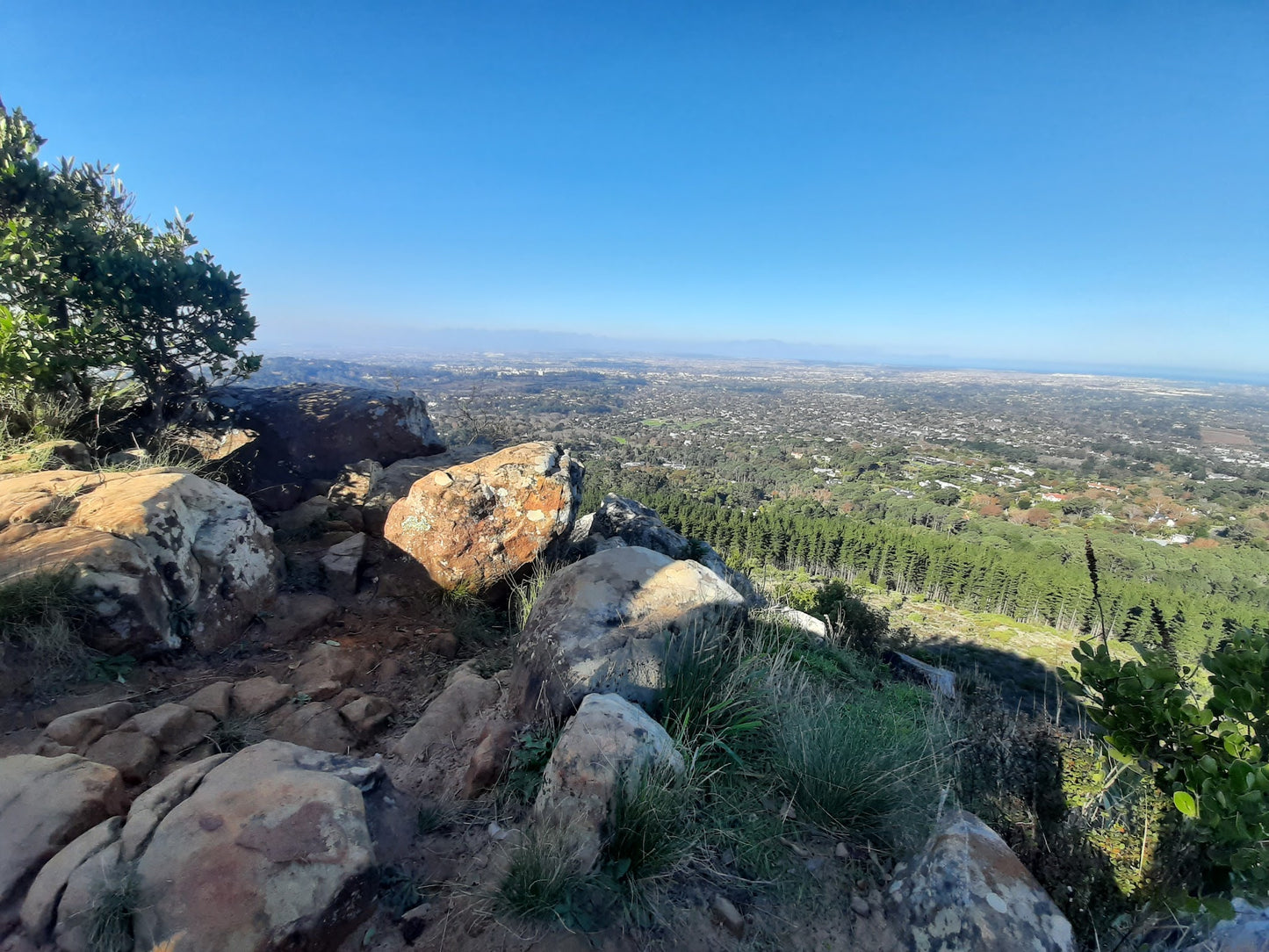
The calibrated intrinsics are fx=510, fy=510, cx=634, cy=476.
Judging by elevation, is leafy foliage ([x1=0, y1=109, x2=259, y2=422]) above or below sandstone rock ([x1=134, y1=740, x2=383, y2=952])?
above

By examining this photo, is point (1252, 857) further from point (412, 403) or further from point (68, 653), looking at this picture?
point (412, 403)

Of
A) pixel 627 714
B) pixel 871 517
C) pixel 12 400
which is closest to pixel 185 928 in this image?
pixel 627 714

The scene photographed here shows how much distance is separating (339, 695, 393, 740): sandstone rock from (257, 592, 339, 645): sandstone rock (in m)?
1.39

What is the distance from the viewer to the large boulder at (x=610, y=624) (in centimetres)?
330

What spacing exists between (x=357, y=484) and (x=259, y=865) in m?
5.75

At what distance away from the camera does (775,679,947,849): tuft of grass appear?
8.46ft

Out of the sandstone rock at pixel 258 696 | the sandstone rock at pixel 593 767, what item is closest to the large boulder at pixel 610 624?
the sandstone rock at pixel 593 767

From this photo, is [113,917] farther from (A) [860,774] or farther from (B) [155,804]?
(A) [860,774]

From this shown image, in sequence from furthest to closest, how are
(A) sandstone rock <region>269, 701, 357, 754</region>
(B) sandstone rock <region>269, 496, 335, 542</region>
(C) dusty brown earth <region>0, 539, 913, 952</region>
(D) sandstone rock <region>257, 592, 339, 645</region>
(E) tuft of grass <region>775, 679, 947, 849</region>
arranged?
(B) sandstone rock <region>269, 496, 335, 542</region>
(D) sandstone rock <region>257, 592, 339, 645</region>
(A) sandstone rock <region>269, 701, 357, 754</region>
(E) tuft of grass <region>775, 679, 947, 849</region>
(C) dusty brown earth <region>0, 539, 913, 952</region>

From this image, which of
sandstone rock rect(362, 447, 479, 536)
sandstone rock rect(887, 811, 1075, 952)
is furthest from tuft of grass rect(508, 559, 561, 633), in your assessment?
sandstone rock rect(887, 811, 1075, 952)

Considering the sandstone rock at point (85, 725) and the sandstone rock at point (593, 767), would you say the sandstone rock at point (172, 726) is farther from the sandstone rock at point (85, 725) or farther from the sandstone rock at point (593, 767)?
the sandstone rock at point (593, 767)

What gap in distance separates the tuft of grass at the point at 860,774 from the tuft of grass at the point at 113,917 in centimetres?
276

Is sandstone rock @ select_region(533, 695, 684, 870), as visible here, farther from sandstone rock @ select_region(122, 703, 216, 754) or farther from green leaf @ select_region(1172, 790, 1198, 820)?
sandstone rock @ select_region(122, 703, 216, 754)

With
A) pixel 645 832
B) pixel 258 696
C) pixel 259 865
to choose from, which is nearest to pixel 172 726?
pixel 258 696
